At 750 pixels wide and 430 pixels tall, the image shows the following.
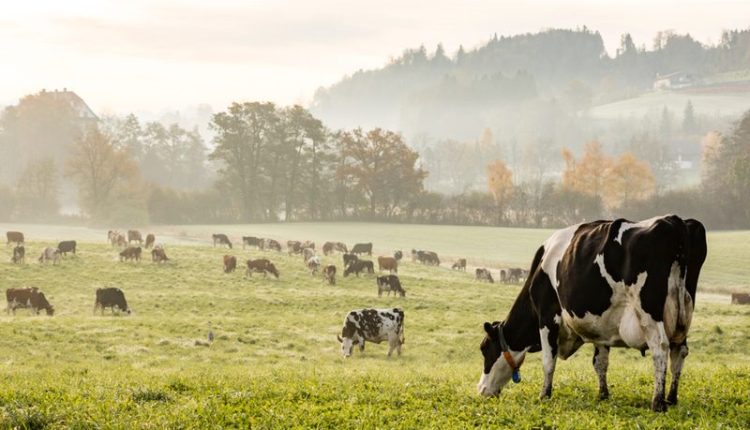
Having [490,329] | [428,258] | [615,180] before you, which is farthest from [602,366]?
[615,180]

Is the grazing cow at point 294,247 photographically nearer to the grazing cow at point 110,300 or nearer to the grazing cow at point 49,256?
the grazing cow at point 49,256

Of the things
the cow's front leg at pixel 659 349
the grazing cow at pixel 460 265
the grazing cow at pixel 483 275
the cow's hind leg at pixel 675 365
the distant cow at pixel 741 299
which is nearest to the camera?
the cow's front leg at pixel 659 349

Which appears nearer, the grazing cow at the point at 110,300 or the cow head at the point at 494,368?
the cow head at the point at 494,368

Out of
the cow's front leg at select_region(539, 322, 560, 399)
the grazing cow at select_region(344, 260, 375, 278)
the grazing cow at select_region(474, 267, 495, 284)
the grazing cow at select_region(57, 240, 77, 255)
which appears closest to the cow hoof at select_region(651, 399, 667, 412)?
the cow's front leg at select_region(539, 322, 560, 399)

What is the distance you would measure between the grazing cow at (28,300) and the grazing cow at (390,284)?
15.6m

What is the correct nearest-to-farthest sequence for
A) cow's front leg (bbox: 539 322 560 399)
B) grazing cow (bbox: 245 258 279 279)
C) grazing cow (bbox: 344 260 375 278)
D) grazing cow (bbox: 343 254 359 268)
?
cow's front leg (bbox: 539 322 560 399), grazing cow (bbox: 245 258 279 279), grazing cow (bbox: 344 260 375 278), grazing cow (bbox: 343 254 359 268)

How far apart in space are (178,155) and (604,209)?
75.7 m

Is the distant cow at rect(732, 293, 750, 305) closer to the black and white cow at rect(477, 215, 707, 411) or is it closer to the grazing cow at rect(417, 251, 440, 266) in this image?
the grazing cow at rect(417, 251, 440, 266)

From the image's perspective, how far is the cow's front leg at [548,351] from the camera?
965cm

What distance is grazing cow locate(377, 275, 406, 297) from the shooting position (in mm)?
35781

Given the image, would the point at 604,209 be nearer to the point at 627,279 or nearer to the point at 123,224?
the point at 123,224

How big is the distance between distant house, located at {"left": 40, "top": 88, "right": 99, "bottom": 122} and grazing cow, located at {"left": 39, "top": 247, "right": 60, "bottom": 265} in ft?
327

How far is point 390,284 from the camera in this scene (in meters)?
36.0

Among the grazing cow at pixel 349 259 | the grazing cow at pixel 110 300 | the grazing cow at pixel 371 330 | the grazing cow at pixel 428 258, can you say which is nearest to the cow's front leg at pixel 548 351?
the grazing cow at pixel 371 330
